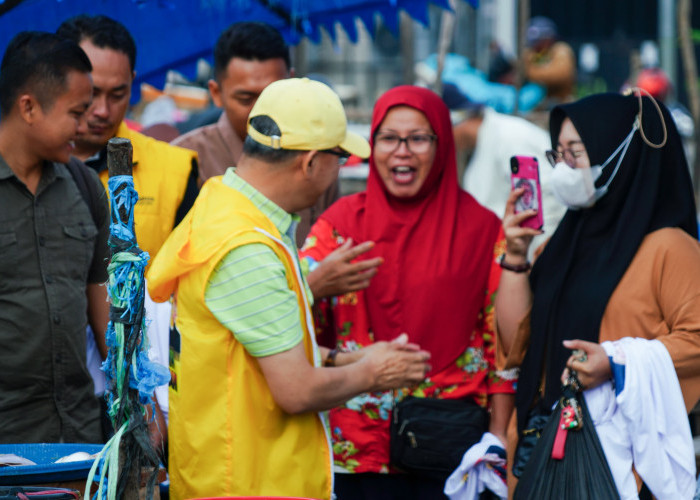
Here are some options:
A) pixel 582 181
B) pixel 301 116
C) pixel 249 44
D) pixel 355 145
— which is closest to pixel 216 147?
pixel 249 44

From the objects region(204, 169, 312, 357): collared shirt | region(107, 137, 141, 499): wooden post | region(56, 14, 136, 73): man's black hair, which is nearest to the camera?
region(107, 137, 141, 499): wooden post

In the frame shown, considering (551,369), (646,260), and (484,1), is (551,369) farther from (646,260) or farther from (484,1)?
(484,1)

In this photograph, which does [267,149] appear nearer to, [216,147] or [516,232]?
[516,232]

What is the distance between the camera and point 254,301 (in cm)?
261

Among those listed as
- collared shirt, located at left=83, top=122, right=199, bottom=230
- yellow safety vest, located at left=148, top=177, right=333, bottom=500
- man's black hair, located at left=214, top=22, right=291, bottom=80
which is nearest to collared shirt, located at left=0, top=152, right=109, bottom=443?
collared shirt, located at left=83, top=122, right=199, bottom=230

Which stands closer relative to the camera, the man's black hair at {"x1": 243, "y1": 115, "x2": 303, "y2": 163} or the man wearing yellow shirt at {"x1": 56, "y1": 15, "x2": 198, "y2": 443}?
the man's black hair at {"x1": 243, "y1": 115, "x2": 303, "y2": 163}

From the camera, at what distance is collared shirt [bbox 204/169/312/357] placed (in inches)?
103

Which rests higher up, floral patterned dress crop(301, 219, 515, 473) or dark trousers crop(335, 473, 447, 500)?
floral patterned dress crop(301, 219, 515, 473)

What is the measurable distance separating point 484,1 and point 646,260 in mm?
11029

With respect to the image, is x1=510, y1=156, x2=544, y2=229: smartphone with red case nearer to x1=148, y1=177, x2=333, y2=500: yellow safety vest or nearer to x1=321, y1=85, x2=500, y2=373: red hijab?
x1=321, y1=85, x2=500, y2=373: red hijab

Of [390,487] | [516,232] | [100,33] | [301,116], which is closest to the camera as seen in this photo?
[301,116]

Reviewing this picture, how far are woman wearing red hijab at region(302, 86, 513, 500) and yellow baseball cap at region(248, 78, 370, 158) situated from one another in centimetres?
83

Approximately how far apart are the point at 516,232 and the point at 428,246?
0.41 metres

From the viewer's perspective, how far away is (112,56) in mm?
3809
